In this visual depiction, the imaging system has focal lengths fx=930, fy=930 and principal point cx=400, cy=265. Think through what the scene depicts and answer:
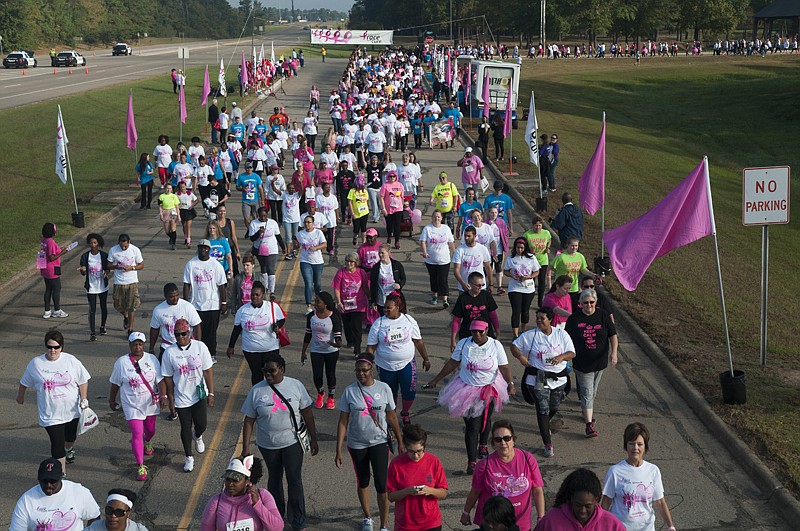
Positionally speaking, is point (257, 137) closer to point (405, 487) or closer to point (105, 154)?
point (105, 154)

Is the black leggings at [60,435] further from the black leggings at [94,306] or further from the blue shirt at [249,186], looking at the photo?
the blue shirt at [249,186]

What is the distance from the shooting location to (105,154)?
35500 millimetres

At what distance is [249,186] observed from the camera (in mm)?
19828

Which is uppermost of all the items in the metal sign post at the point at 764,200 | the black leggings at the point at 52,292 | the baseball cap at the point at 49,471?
the metal sign post at the point at 764,200

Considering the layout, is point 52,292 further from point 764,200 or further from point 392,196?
point 764,200

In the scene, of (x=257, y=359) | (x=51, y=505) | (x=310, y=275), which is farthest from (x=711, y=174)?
(x=51, y=505)

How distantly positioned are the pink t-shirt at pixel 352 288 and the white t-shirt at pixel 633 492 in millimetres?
5753

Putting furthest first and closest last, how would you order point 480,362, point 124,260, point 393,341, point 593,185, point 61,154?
1. point 61,154
2. point 593,185
3. point 124,260
4. point 393,341
5. point 480,362

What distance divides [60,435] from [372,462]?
10.9 feet

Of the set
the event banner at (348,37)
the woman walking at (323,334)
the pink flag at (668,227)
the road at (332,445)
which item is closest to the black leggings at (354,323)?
the road at (332,445)

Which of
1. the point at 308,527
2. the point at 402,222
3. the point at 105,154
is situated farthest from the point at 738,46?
the point at 308,527

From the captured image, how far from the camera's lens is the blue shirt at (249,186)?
780 inches

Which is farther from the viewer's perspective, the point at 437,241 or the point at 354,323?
the point at 437,241

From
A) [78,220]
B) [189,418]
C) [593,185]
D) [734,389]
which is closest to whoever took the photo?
[189,418]
